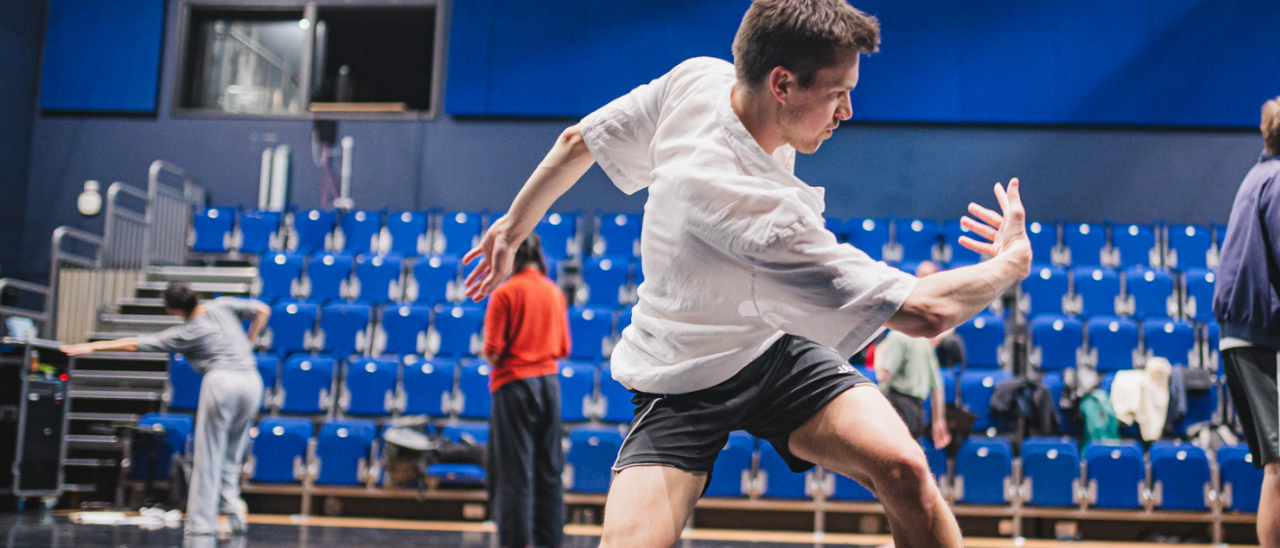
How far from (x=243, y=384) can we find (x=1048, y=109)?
7.26 metres

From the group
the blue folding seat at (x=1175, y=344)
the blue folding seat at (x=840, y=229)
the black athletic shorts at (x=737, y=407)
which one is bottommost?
the black athletic shorts at (x=737, y=407)

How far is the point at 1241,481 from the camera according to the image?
5.73 metres

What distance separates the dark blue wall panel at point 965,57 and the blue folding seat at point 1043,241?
4.55ft

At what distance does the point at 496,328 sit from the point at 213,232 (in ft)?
17.7

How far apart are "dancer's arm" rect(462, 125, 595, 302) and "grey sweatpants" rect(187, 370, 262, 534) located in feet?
12.6

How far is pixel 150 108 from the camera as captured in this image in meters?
9.48

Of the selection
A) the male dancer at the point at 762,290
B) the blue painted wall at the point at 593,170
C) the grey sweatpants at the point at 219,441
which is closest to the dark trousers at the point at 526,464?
the grey sweatpants at the point at 219,441

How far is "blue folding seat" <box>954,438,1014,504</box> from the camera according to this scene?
5.83 m

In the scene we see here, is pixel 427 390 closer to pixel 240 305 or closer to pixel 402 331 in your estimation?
pixel 402 331

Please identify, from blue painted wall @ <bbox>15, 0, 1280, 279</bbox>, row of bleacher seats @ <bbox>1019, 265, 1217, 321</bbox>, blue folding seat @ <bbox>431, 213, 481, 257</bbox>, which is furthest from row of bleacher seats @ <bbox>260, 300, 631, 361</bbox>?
row of bleacher seats @ <bbox>1019, 265, 1217, 321</bbox>

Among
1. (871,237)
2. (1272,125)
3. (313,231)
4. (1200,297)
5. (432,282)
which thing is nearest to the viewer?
(1272,125)

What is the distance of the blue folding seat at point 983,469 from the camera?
583 centimetres

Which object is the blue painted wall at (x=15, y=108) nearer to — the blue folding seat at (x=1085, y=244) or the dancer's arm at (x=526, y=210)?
the dancer's arm at (x=526, y=210)

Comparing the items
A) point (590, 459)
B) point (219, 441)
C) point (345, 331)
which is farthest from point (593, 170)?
point (219, 441)
